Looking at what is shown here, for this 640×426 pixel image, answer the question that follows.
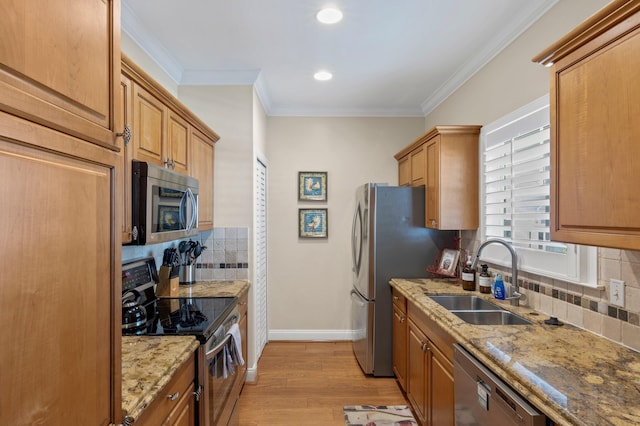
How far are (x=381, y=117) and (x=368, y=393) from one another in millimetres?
2946

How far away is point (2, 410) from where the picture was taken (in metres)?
0.56

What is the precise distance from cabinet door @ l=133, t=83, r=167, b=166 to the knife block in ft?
2.73

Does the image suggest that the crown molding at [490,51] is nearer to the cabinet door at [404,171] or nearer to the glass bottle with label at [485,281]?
the cabinet door at [404,171]

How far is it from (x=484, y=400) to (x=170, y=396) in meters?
1.28

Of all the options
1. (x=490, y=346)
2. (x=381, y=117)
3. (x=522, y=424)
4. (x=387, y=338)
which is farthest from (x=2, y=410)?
(x=381, y=117)

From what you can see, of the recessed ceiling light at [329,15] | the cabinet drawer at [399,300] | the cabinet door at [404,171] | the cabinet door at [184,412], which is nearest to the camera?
the cabinet door at [184,412]

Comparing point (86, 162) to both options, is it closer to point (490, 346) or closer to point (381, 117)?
point (490, 346)

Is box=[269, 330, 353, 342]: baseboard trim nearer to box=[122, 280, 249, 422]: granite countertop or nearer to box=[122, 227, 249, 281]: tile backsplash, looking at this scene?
box=[122, 227, 249, 281]: tile backsplash

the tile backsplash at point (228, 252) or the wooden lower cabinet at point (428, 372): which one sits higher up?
the tile backsplash at point (228, 252)

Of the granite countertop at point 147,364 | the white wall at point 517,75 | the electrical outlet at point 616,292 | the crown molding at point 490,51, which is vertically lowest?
the granite countertop at point 147,364

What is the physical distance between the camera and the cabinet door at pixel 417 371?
2.25 m

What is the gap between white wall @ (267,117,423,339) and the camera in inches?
157

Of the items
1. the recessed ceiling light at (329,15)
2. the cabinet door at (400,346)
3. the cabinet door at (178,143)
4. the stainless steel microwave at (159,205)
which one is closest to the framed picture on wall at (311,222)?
the cabinet door at (400,346)

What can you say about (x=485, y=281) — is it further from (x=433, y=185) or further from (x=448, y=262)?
(x=433, y=185)
